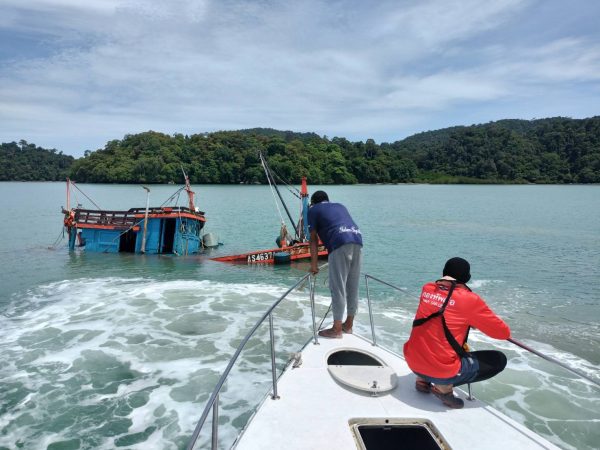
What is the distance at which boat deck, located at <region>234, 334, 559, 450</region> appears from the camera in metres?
3.84

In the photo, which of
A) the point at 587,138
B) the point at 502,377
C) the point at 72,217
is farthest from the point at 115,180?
the point at 587,138

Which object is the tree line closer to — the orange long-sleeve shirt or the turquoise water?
the turquoise water

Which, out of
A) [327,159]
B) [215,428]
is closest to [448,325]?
[215,428]

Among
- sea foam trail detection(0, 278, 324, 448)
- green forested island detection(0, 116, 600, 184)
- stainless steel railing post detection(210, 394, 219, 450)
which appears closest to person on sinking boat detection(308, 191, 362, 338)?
sea foam trail detection(0, 278, 324, 448)

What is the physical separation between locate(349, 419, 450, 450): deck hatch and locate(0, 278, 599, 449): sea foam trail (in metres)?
3.33

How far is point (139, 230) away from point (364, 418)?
75.0 ft

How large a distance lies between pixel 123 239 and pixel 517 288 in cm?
2142

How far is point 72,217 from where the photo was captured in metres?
25.9

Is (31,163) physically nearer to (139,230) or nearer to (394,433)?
(139,230)

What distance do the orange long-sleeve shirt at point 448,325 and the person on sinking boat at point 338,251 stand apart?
1956 millimetres

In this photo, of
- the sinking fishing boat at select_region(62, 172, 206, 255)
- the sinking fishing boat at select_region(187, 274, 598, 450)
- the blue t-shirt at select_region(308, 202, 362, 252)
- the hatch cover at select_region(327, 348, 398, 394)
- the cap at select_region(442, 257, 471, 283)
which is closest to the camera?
the sinking fishing boat at select_region(187, 274, 598, 450)

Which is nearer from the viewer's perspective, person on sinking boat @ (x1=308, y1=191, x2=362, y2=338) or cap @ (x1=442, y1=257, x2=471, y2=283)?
cap @ (x1=442, y1=257, x2=471, y2=283)

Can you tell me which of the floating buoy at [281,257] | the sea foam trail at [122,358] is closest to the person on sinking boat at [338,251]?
the sea foam trail at [122,358]

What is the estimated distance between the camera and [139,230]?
24625 millimetres
